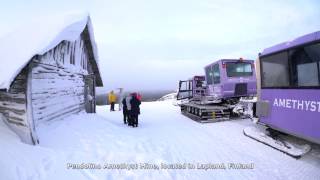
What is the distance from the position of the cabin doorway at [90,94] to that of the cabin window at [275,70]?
995 cm

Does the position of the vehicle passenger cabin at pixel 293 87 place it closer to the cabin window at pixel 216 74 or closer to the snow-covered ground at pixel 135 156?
the snow-covered ground at pixel 135 156

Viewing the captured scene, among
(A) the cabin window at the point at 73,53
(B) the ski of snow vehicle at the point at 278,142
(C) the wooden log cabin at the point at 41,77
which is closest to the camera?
(C) the wooden log cabin at the point at 41,77

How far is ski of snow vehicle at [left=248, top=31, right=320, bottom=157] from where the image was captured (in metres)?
6.37

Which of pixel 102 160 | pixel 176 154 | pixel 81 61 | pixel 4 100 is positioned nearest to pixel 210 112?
pixel 176 154

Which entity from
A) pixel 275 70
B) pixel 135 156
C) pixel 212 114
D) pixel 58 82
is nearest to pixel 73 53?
pixel 58 82

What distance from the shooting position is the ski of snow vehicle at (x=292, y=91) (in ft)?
20.9

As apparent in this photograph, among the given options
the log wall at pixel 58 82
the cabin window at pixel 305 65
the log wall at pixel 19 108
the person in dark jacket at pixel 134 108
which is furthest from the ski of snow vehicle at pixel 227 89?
the log wall at pixel 19 108

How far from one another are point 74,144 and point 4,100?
2456 mm

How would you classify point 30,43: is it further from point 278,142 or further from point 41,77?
point 278,142

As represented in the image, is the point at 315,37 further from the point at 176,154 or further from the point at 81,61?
the point at 81,61

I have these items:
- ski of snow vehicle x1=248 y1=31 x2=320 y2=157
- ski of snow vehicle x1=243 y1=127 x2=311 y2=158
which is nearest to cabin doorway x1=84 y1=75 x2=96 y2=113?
ski of snow vehicle x1=243 y1=127 x2=311 y2=158

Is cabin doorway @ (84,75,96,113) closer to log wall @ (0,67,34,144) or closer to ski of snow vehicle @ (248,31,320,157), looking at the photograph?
log wall @ (0,67,34,144)

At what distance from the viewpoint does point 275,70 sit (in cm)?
809

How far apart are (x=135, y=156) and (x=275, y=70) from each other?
198 inches
